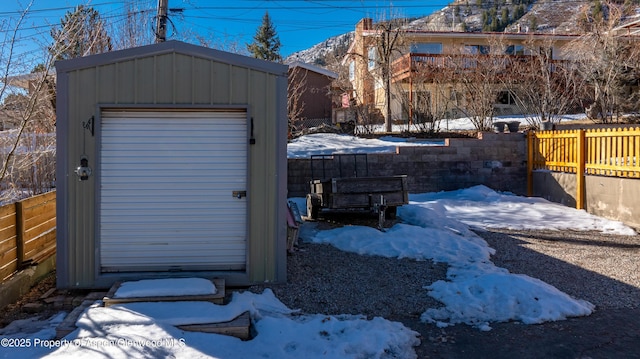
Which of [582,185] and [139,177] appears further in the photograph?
[582,185]

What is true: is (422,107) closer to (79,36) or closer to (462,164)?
(462,164)

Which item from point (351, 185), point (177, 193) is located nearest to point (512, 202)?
point (351, 185)

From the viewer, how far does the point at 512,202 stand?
39.8 feet

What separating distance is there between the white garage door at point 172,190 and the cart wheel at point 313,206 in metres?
4.33

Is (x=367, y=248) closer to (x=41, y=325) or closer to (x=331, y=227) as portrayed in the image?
(x=331, y=227)

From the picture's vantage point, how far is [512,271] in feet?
21.4

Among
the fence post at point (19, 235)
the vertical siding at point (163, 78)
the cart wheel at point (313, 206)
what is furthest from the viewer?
the cart wheel at point (313, 206)

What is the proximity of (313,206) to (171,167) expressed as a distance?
475 centimetres

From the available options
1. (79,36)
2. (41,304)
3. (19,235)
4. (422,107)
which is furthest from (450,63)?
(41,304)

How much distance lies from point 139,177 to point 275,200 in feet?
5.45

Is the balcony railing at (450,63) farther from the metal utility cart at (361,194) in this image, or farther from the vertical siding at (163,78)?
the vertical siding at (163,78)

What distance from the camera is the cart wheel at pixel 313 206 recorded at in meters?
10.2

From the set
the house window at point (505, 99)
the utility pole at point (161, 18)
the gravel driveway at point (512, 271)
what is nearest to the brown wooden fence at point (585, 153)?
the gravel driveway at point (512, 271)

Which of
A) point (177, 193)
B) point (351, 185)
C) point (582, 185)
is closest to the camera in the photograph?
point (177, 193)
